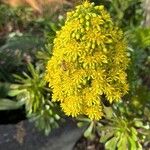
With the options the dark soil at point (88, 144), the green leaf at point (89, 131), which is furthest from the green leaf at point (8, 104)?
the dark soil at point (88, 144)

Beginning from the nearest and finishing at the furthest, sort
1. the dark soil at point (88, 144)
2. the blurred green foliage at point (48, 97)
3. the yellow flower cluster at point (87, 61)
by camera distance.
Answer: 1. the yellow flower cluster at point (87, 61)
2. the blurred green foliage at point (48, 97)
3. the dark soil at point (88, 144)

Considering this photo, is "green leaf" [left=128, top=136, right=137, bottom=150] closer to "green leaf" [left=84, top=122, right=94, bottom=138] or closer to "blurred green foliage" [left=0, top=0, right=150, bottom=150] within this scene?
"blurred green foliage" [left=0, top=0, right=150, bottom=150]

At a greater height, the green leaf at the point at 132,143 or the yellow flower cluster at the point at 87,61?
the yellow flower cluster at the point at 87,61

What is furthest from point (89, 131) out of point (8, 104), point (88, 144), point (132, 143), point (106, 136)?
point (88, 144)

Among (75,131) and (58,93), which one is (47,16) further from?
(58,93)

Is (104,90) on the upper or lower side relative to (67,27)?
lower

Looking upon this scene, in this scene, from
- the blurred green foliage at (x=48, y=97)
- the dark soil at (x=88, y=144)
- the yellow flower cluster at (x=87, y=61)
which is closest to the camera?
the yellow flower cluster at (x=87, y=61)

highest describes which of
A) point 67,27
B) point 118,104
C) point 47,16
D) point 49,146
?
point 47,16

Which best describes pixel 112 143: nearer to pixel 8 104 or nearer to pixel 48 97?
pixel 48 97

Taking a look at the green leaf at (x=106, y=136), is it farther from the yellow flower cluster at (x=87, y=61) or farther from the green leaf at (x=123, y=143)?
the yellow flower cluster at (x=87, y=61)

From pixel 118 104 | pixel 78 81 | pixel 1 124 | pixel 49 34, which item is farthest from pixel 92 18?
pixel 1 124
